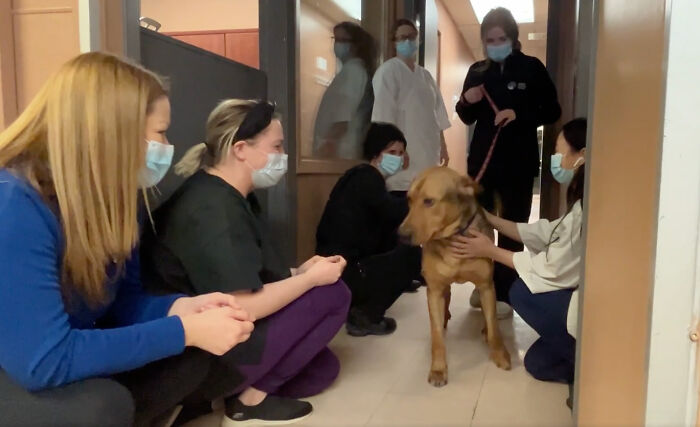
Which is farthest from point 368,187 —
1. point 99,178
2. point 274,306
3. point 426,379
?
point 99,178

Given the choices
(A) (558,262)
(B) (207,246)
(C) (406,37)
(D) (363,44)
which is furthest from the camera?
(D) (363,44)

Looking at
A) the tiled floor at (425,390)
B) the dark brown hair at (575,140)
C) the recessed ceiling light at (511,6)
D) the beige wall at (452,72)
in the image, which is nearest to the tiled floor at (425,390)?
the tiled floor at (425,390)

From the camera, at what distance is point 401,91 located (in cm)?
352

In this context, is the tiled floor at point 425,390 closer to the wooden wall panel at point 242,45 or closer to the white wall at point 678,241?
the white wall at point 678,241

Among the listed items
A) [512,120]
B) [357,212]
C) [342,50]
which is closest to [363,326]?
[357,212]

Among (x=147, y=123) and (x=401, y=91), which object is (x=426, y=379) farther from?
(x=401, y=91)

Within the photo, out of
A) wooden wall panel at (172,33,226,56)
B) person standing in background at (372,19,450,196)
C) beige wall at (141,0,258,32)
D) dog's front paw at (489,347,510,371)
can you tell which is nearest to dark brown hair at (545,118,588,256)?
dog's front paw at (489,347,510,371)

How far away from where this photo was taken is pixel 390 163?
9.21ft

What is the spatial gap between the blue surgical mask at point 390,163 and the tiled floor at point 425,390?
0.75m

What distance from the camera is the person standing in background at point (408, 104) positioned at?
3.41 m

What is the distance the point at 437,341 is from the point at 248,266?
0.91 metres

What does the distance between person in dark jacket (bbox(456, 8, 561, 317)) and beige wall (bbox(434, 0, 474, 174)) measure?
3797 millimetres

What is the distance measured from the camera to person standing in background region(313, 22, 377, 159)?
3506 mm

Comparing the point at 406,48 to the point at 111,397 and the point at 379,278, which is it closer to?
the point at 379,278
